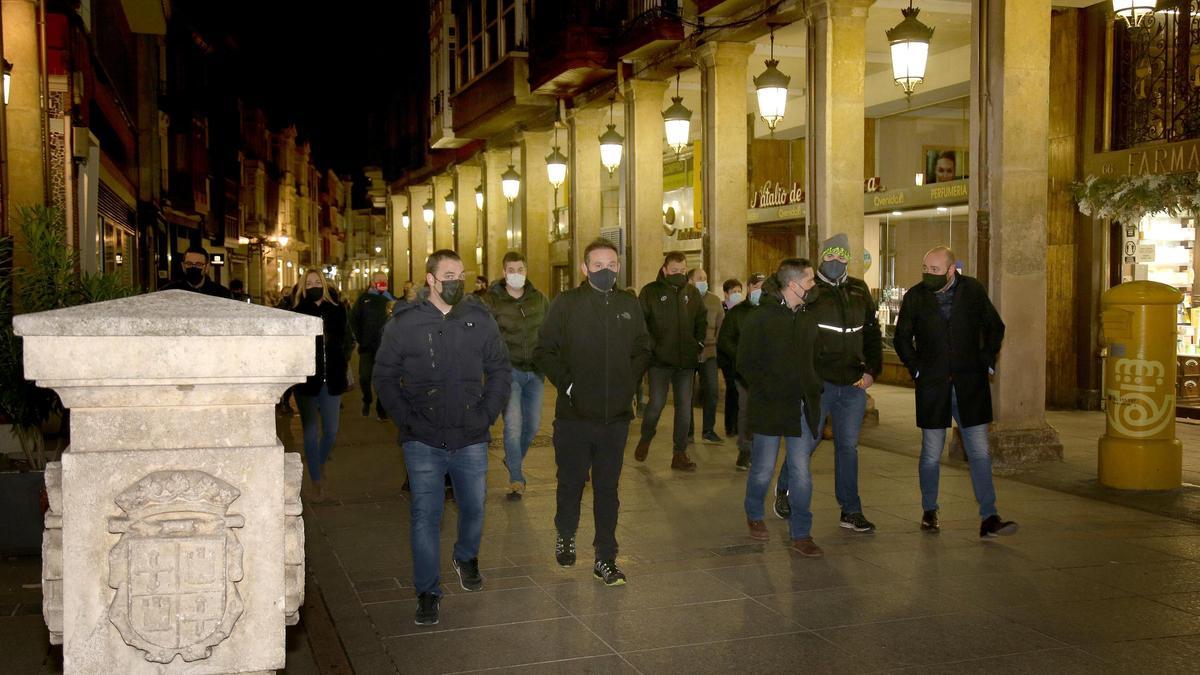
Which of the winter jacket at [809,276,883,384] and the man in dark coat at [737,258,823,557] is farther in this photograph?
the winter jacket at [809,276,883,384]

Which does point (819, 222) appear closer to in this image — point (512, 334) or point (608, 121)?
point (512, 334)

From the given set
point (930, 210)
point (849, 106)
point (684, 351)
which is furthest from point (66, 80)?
point (930, 210)

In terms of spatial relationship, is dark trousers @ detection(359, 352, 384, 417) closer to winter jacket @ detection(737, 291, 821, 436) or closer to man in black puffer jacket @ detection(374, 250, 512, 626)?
winter jacket @ detection(737, 291, 821, 436)

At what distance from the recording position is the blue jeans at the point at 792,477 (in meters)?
7.09

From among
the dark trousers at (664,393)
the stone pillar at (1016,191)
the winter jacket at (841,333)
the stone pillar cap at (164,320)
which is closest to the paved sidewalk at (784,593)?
the winter jacket at (841,333)

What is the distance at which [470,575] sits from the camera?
625 centimetres

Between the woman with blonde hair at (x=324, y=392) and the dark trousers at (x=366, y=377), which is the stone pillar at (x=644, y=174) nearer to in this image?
the dark trousers at (x=366, y=377)

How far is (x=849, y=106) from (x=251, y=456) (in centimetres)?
A: 1078

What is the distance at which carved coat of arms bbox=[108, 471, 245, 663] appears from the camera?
303 cm

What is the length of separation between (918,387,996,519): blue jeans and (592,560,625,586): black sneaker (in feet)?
8.16

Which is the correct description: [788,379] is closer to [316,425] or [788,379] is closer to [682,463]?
[682,463]

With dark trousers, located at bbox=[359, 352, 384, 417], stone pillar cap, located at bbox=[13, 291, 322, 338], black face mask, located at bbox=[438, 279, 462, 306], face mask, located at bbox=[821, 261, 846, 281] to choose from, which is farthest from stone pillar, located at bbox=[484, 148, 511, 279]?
stone pillar cap, located at bbox=[13, 291, 322, 338]

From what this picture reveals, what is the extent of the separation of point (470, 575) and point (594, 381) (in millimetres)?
1295

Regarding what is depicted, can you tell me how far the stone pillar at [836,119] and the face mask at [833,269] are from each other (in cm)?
501
